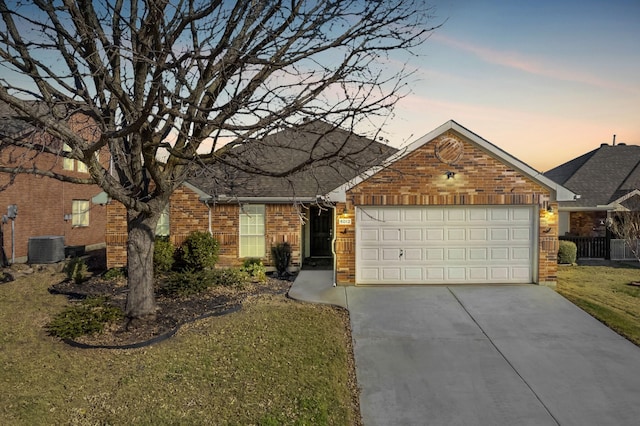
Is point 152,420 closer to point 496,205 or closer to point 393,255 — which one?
point 393,255

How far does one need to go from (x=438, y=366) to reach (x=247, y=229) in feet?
30.2

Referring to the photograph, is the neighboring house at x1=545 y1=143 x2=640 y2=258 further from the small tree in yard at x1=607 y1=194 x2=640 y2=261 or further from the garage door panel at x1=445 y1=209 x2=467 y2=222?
the garage door panel at x1=445 y1=209 x2=467 y2=222

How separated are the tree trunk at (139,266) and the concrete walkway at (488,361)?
148 inches

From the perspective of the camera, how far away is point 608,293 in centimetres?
1148

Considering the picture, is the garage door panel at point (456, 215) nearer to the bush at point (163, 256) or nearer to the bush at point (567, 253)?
the bush at point (567, 253)

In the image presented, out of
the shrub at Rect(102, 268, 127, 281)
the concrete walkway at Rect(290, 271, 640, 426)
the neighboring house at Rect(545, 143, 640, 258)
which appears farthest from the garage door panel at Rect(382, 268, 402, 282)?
the neighboring house at Rect(545, 143, 640, 258)

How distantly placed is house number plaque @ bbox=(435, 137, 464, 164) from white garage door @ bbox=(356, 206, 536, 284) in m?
1.38

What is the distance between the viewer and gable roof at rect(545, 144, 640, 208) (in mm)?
18781

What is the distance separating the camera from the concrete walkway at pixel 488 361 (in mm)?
5492

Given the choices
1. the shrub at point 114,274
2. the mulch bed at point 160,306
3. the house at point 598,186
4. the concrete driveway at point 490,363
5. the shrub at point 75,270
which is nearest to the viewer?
the concrete driveway at point 490,363

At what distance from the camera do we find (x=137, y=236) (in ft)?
28.9

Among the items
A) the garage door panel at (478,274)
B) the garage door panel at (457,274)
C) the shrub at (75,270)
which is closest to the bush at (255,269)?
the shrub at (75,270)

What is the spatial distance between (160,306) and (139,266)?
147cm

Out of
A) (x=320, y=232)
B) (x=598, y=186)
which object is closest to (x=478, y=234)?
(x=320, y=232)
